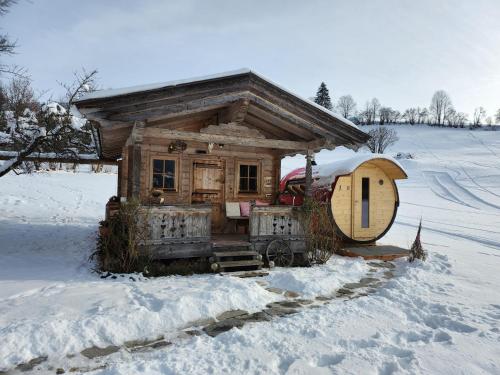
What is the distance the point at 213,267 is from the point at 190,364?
3.72 metres

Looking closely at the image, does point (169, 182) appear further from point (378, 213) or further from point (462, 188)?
point (462, 188)

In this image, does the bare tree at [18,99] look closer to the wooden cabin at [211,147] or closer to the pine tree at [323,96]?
the wooden cabin at [211,147]

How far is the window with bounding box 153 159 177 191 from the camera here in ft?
31.6

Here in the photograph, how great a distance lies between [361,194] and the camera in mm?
11672

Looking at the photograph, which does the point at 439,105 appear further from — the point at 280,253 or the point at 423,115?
the point at 280,253

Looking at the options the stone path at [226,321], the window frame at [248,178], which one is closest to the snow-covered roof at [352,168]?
the window frame at [248,178]

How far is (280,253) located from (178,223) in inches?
105

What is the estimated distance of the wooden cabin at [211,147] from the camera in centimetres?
719

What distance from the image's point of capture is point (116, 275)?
256 inches

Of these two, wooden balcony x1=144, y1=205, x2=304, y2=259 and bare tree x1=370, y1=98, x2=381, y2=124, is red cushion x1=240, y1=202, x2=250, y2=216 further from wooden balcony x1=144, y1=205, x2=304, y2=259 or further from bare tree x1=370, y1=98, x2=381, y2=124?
bare tree x1=370, y1=98, x2=381, y2=124

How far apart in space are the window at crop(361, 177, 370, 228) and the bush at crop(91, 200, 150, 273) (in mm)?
7697

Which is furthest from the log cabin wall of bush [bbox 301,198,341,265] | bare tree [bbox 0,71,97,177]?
bush [bbox 301,198,341,265]

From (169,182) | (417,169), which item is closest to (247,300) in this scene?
(169,182)

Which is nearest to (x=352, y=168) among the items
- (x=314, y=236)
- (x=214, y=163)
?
(x=314, y=236)
